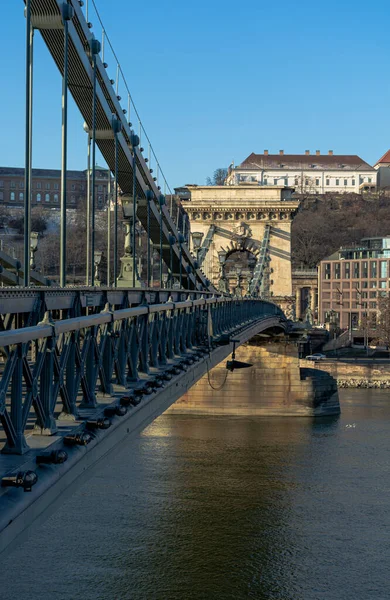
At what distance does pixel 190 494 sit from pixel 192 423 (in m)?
17.5

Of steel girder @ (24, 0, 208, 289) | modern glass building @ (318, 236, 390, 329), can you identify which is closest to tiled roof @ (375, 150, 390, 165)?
modern glass building @ (318, 236, 390, 329)

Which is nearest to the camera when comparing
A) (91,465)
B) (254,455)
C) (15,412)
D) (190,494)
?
(15,412)

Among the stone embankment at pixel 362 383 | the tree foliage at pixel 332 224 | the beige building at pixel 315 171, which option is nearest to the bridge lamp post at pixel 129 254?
the stone embankment at pixel 362 383

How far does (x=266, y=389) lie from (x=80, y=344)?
39.5 meters

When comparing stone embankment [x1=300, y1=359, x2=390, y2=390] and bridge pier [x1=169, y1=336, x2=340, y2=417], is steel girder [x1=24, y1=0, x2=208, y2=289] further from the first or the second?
stone embankment [x1=300, y1=359, x2=390, y2=390]

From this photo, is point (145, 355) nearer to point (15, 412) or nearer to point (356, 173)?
point (15, 412)

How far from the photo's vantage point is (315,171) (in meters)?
171

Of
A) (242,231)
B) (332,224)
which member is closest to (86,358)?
(242,231)

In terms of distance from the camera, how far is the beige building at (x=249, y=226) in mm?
68625

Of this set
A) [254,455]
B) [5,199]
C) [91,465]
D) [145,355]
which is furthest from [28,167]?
[254,455]

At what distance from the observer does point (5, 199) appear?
2825cm

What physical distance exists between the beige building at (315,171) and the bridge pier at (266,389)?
370 feet

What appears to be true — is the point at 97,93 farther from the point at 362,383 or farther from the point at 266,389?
the point at 362,383

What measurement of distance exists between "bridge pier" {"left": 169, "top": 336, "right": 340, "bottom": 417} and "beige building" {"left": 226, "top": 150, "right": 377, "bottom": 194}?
113 metres
